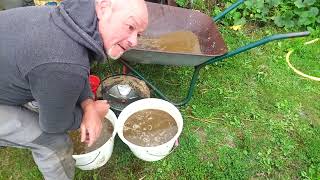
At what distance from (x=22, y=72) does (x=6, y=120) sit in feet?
1.73

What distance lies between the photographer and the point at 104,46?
1939mm

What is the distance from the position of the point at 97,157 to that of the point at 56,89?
110 centimetres

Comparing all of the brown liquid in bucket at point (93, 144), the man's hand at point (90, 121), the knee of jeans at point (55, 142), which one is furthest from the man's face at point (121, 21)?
the brown liquid in bucket at point (93, 144)

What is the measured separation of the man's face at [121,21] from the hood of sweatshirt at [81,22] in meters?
0.04

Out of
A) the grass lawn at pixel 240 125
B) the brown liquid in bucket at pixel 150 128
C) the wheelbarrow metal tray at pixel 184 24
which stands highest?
the wheelbarrow metal tray at pixel 184 24

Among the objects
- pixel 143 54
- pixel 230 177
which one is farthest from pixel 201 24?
pixel 230 177

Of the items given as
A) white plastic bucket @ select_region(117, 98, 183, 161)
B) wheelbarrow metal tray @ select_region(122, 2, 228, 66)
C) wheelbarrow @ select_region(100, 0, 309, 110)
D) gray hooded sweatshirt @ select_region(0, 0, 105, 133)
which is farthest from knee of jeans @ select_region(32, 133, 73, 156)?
wheelbarrow metal tray @ select_region(122, 2, 228, 66)

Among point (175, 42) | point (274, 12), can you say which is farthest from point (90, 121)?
point (274, 12)

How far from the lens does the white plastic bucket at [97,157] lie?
269 centimetres

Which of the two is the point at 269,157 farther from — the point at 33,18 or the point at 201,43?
the point at 33,18

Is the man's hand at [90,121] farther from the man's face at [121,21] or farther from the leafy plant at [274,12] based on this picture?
the leafy plant at [274,12]

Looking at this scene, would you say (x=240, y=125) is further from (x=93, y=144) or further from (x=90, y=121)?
(x=90, y=121)

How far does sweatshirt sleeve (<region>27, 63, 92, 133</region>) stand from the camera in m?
1.77

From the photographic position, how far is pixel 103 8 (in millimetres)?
1840
